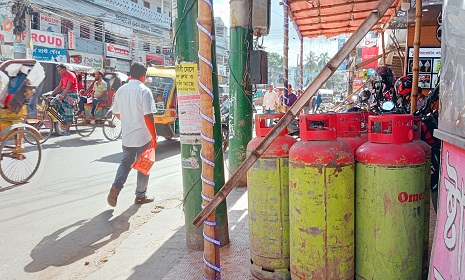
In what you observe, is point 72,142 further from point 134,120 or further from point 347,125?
point 347,125

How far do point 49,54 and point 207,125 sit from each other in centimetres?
2293

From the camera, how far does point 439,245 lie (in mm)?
2020

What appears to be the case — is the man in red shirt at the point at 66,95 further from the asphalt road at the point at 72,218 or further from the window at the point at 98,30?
the window at the point at 98,30

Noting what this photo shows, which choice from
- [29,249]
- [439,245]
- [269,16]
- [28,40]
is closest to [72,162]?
[29,249]

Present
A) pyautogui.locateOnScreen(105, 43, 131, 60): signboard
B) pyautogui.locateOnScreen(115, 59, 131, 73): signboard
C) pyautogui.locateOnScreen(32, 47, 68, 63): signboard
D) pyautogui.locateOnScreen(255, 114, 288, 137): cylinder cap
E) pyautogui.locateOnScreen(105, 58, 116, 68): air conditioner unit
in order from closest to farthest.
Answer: pyautogui.locateOnScreen(255, 114, 288, 137): cylinder cap < pyautogui.locateOnScreen(32, 47, 68, 63): signboard < pyautogui.locateOnScreen(105, 58, 116, 68): air conditioner unit < pyautogui.locateOnScreen(105, 43, 131, 60): signboard < pyautogui.locateOnScreen(115, 59, 131, 73): signboard

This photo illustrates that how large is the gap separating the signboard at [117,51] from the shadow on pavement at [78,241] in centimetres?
2452

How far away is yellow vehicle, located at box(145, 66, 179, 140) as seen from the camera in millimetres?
10461

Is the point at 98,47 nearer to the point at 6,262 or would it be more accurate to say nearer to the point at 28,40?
the point at 28,40

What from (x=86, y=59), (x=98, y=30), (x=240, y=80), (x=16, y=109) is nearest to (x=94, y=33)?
(x=98, y=30)

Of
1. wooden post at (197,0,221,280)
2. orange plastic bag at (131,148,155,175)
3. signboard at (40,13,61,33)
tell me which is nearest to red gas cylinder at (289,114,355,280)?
wooden post at (197,0,221,280)

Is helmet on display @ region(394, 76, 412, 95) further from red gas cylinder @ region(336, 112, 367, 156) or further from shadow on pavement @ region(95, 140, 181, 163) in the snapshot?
shadow on pavement @ region(95, 140, 181, 163)

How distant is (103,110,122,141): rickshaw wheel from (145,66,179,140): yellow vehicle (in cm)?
202

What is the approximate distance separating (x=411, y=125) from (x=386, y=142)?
0.21 m

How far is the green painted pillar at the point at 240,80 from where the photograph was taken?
571 centimetres
